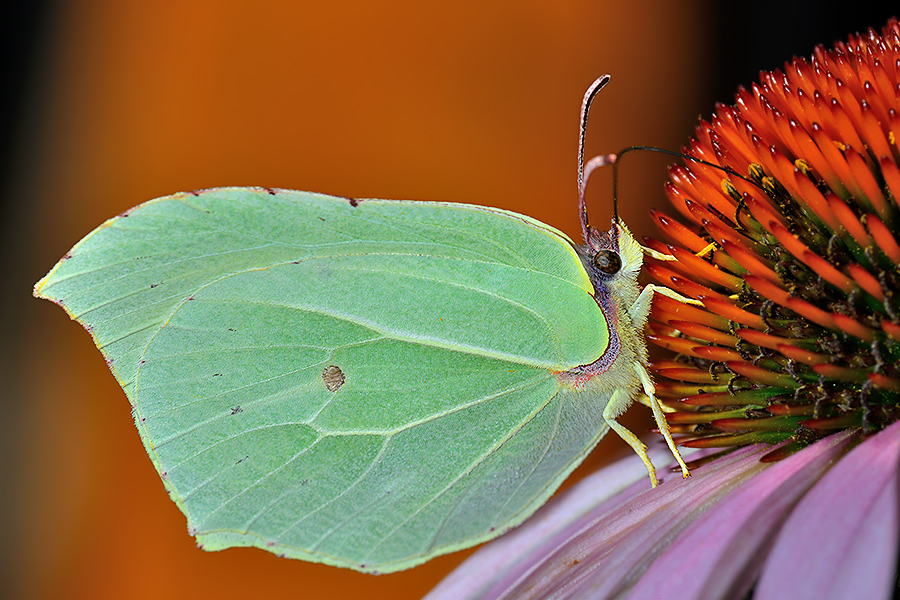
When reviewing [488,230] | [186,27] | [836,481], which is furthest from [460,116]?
[836,481]

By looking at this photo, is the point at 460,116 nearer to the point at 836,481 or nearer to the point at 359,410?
the point at 359,410

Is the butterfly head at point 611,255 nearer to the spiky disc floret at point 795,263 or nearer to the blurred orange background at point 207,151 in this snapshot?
the spiky disc floret at point 795,263

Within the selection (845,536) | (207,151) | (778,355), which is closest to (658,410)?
(778,355)

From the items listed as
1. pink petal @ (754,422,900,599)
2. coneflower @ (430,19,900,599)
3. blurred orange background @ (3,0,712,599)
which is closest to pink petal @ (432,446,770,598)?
coneflower @ (430,19,900,599)

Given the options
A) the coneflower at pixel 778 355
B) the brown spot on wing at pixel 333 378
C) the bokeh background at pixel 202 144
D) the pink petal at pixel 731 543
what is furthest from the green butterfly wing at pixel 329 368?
the bokeh background at pixel 202 144

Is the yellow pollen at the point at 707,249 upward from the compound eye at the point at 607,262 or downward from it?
upward

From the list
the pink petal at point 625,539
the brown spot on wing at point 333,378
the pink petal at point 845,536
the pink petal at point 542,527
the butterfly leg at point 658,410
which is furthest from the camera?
the pink petal at point 542,527

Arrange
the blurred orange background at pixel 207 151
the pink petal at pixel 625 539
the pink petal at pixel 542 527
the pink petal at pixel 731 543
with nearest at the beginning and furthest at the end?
the pink petal at pixel 731 543 < the pink petal at pixel 625 539 < the pink petal at pixel 542 527 < the blurred orange background at pixel 207 151
